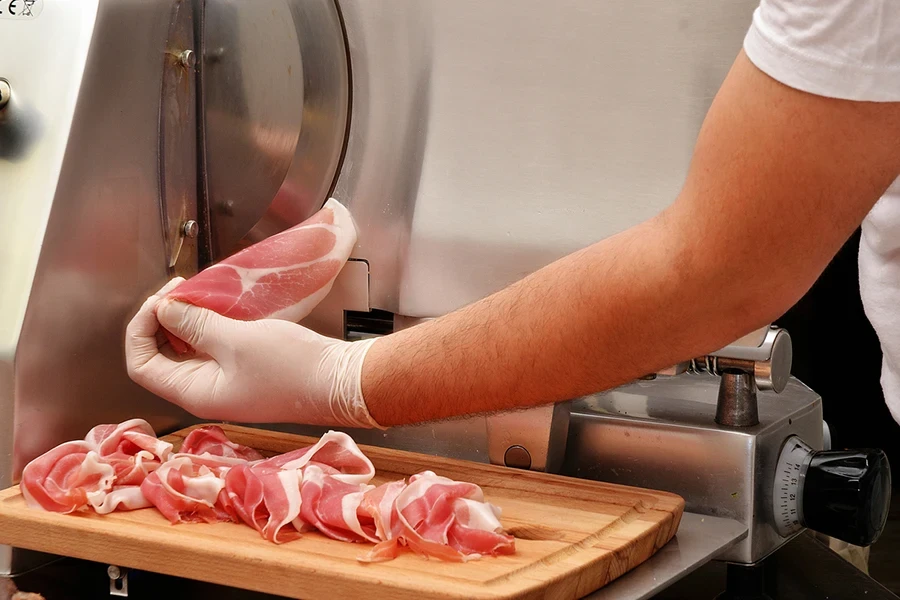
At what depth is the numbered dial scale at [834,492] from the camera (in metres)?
1.04

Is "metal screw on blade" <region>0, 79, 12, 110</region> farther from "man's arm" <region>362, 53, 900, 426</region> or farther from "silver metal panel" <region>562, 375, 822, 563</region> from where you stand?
"silver metal panel" <region>562, 375, 822, 563</region>

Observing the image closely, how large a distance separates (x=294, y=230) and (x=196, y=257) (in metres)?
0.17

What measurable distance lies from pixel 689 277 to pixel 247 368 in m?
0.52

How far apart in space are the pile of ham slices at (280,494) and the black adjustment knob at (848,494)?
0.34 m

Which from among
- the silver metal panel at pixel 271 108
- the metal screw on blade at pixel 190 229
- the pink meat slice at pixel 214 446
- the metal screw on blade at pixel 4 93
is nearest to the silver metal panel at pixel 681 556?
the pink meat slice at pixel 214 446

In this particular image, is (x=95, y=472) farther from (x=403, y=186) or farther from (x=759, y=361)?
(x=759, y=361)

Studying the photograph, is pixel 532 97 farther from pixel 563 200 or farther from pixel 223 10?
pixel 223 10

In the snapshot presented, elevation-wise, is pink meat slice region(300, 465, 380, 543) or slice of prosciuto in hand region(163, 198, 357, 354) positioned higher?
slice of prosciuto in hand region(163, 198, 357, 354)

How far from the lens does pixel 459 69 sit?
119 centimetres

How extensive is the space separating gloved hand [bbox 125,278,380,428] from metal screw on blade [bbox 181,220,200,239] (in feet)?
0.34

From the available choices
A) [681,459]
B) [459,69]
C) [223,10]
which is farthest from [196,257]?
[681,459]

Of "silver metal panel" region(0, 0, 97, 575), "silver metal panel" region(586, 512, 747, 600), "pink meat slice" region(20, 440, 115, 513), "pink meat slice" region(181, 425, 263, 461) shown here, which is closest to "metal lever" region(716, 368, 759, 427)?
"silver metal panel" region(586, 512, 747, 600)

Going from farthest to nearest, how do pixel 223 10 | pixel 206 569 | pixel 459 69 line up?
pixel 223 10 → pixel 459 69 → pixel 206 569

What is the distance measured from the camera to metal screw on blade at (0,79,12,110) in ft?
3.79
